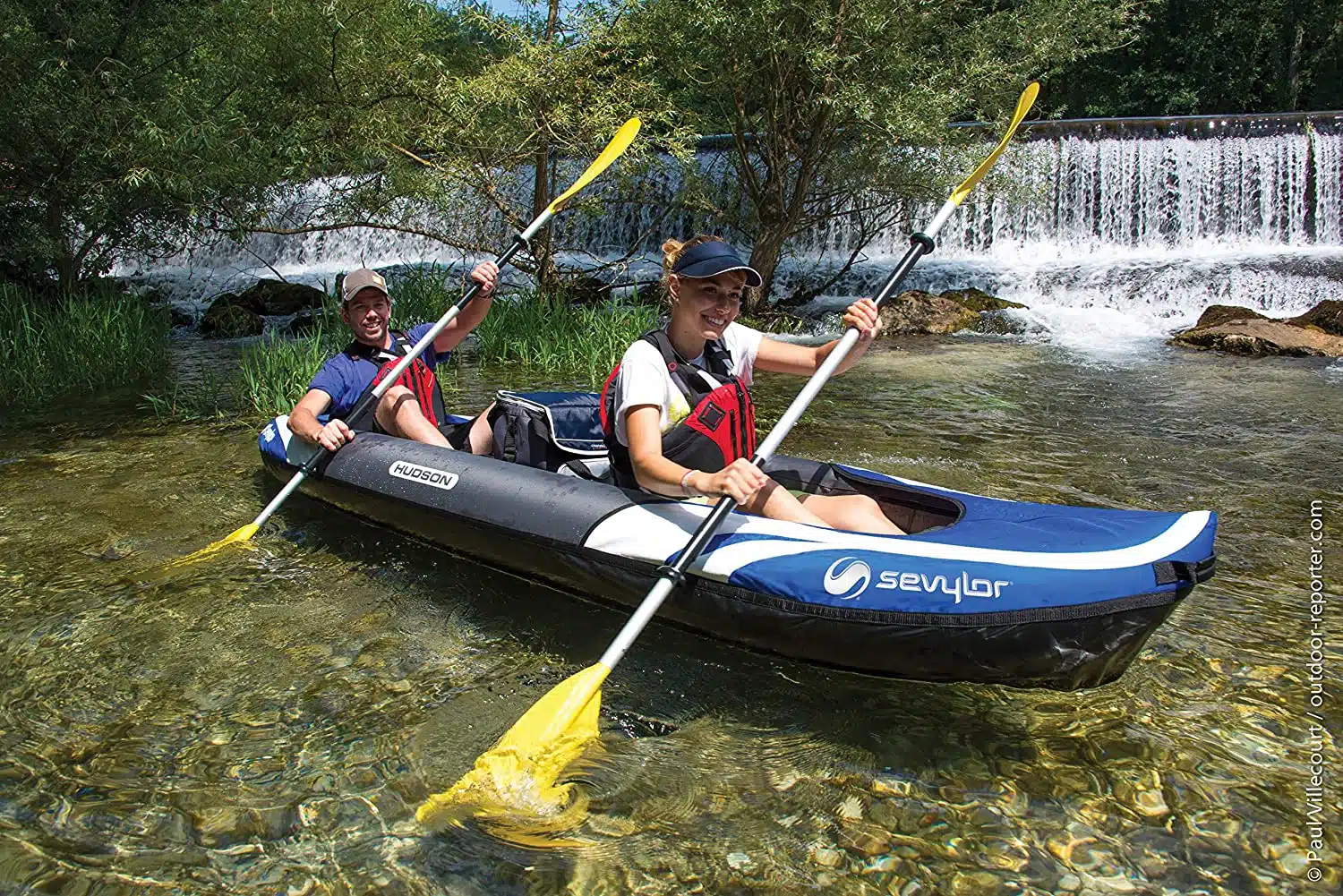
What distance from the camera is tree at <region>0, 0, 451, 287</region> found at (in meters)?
6.73

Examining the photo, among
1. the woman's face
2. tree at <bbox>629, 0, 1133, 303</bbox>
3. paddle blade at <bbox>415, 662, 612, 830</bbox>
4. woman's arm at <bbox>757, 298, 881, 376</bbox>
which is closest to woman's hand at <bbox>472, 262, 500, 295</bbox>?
woman's arm at <bbox>757, 298, 881, 376</bbox>

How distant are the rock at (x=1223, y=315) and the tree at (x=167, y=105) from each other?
742 centimetres

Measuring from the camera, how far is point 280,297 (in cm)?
1139

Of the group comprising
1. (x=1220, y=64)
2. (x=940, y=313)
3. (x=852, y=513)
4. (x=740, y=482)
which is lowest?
(x=940, y=313)

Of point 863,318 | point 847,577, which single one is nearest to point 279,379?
point 863,318

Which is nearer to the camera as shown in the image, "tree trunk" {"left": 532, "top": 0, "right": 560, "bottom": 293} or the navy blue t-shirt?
the navy blue t-shirt

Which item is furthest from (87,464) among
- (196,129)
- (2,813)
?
(2,813)

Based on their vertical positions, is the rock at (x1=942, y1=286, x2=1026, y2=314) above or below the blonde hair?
below

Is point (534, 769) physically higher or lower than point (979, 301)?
lower

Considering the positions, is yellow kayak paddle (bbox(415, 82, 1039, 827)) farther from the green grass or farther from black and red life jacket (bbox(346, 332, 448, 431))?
the green grass

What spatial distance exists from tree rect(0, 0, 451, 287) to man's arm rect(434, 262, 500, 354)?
10.7ft

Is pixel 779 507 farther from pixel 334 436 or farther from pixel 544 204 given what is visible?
pixel 544 204

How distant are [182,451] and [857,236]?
943 centimetres

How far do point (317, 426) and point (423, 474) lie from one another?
751 millimetres
